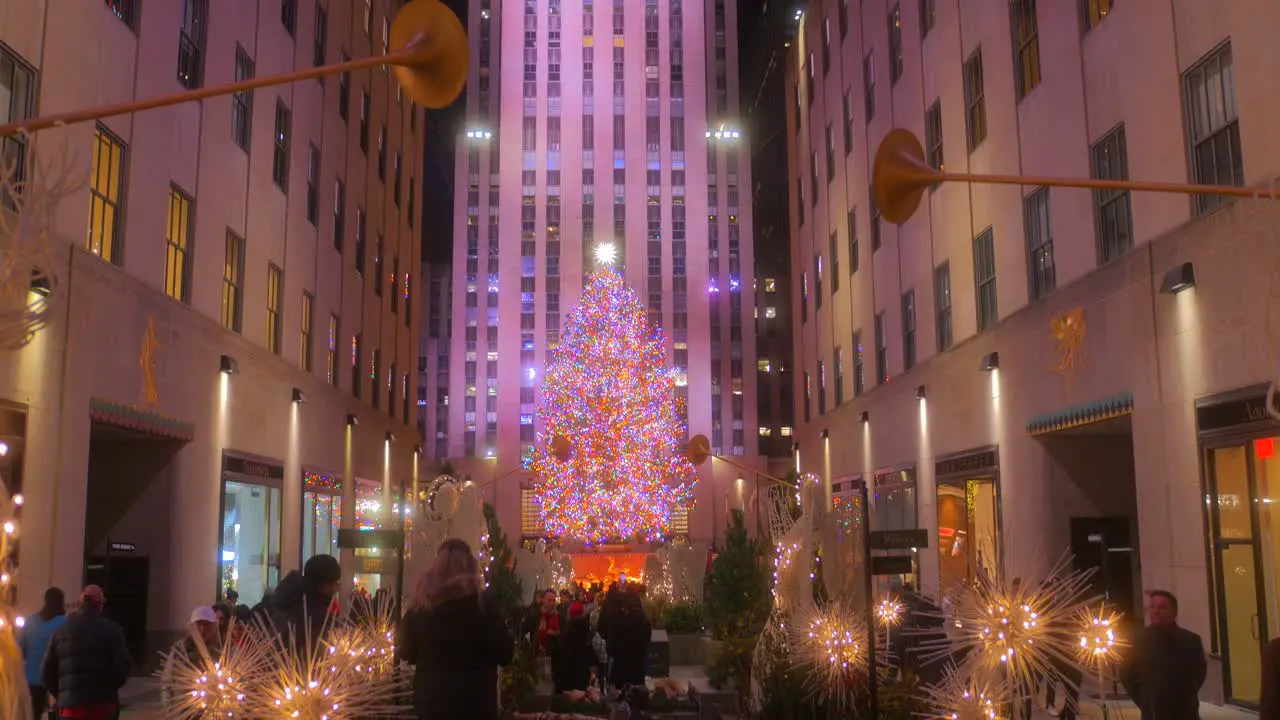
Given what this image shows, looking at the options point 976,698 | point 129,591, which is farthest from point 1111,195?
point 129,591

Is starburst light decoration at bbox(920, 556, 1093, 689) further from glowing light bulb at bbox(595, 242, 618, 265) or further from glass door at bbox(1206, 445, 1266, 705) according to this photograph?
glowing light bulb at bbox(595, 242, 618, 265)

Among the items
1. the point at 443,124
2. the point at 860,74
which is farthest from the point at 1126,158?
the point at 443,124

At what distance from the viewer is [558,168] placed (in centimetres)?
6053

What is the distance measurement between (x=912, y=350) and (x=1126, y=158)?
1169 cm

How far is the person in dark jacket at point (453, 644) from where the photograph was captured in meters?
6.36

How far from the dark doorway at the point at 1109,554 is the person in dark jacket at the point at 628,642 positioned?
867cm

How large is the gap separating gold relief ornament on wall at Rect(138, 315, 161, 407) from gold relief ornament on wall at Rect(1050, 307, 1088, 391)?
45.1 feet

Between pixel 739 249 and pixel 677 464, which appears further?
pixel 739 249

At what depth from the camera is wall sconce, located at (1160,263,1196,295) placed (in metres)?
13.9

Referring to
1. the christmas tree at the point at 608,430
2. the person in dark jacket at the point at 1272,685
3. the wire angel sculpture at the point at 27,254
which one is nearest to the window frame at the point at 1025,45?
the person in dark jacket at the point at 1272,685

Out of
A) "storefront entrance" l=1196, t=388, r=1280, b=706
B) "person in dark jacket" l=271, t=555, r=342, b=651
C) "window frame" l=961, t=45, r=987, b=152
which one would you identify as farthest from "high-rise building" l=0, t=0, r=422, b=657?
"window frame" l=961, t=45, r=987, b=152

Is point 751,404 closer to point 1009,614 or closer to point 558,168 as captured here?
point 558,168

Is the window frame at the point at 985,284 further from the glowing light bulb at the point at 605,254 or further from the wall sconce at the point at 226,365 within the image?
the glowing light bulb at the point at 605,254

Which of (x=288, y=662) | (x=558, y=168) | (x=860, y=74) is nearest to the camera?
(x=288, y=662)
